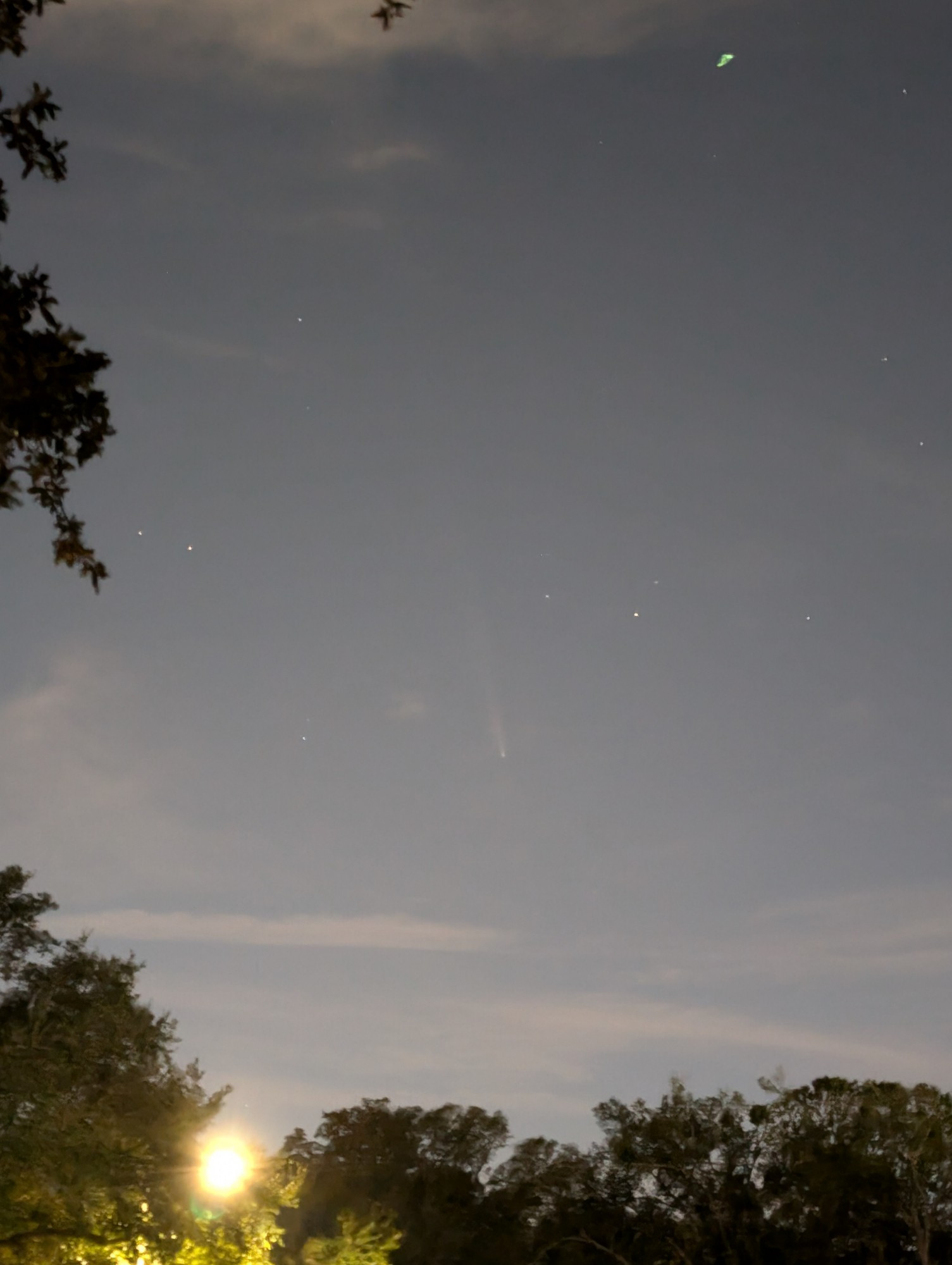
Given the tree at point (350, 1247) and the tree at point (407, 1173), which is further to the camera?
the tree at point (407, 1173)

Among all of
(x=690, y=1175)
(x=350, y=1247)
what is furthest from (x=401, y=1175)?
(x=350, y=1247)

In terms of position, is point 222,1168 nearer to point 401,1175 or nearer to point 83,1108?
Result: point 83,1108

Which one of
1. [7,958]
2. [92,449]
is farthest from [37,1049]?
[92,449]

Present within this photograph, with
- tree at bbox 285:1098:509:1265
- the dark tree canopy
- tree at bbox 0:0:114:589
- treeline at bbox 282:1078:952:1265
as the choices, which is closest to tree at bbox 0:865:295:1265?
the dark tree canopy

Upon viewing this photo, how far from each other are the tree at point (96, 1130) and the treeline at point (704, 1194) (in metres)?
29.4

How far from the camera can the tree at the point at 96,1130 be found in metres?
19.4

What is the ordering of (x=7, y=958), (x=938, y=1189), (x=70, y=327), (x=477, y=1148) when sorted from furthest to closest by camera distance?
(x=477, y=1148) → (x=938, y=1189) → (x=7, y=958) → (x=70, y=327)

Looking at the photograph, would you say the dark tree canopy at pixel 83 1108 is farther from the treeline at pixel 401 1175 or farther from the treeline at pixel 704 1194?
the treeline at pixel 704 1194

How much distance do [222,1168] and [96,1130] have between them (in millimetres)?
2012

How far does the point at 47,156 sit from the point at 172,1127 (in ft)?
50.7

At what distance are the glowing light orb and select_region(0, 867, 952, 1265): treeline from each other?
255mm

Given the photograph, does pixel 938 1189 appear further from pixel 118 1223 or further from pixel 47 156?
pixel 47 156

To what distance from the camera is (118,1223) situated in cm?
2039

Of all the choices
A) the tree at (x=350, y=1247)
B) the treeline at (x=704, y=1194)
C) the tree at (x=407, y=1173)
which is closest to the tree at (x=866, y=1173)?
the treeline at (x=704, y=1194)
